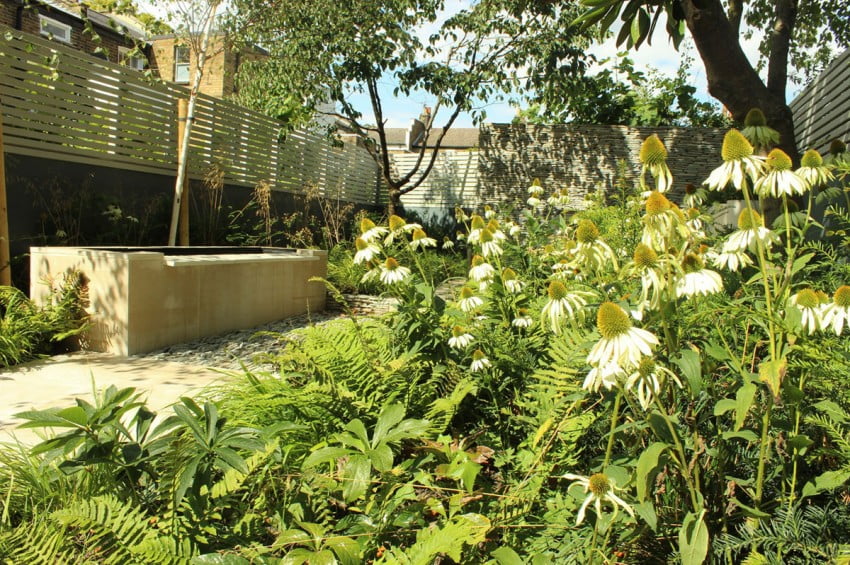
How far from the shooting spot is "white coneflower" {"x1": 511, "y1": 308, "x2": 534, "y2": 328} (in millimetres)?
1994

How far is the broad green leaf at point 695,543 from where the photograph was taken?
99 cm

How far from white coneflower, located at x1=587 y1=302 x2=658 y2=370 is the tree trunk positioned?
11.4 feet

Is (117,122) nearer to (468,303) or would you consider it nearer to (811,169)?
(468,303)

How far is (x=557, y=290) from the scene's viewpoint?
4.15 ft

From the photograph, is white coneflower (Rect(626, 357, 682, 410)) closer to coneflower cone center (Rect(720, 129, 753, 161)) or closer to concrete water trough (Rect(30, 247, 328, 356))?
coneflower cone center (Rect(720, 129, 753, 161))

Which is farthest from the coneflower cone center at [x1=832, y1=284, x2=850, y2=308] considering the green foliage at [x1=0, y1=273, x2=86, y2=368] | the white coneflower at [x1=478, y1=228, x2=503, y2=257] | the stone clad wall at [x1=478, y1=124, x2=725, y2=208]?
the stone clad wall at [x1=478, y1=124, x2=725, y2=208]

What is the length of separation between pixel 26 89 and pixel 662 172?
544cm

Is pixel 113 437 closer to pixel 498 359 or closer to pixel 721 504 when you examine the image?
pixel 498 359

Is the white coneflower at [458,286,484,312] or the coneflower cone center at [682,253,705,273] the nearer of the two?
the coneflower cone center at [682,253,705,273]

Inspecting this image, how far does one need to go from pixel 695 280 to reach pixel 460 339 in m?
0.90

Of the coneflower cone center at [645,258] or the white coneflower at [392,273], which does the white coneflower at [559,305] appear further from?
the white coneflower at [392,273]

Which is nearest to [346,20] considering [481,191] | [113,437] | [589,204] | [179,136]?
[179,136]

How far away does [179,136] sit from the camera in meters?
6.28

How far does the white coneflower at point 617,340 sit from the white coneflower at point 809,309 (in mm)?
415
